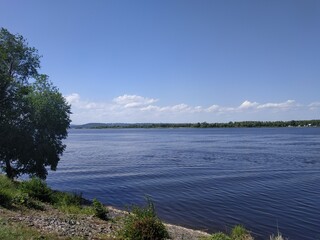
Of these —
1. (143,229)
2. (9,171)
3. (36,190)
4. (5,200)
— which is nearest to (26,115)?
(9,171)

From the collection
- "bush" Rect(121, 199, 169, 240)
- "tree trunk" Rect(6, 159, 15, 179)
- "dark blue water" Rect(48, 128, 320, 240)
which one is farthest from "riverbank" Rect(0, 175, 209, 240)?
"tree trunk" Rect(6, 159, 15, 179)

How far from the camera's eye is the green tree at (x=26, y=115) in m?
26.5

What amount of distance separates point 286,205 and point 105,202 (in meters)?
13.6

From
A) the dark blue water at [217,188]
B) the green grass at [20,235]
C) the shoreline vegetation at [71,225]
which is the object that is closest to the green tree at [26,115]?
the dark blue water at [217,188]

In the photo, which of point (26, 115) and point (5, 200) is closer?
point (5, 200)

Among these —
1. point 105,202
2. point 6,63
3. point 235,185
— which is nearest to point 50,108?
point 6,63

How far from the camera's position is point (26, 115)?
27797 millimetres

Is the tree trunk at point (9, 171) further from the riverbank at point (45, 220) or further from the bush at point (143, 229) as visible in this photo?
the bush at point (143, 229)

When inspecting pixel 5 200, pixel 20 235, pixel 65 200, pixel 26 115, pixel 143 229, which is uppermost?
→ pixel 26 115

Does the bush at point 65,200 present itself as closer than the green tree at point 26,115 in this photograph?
Yes

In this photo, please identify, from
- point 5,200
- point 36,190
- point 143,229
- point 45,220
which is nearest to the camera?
point 143,229

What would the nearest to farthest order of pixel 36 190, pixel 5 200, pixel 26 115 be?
pixel 5 200, pixel 36 190, pixel 26 115

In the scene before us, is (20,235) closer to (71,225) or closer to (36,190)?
(71,225)

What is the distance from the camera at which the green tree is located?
26453mm
